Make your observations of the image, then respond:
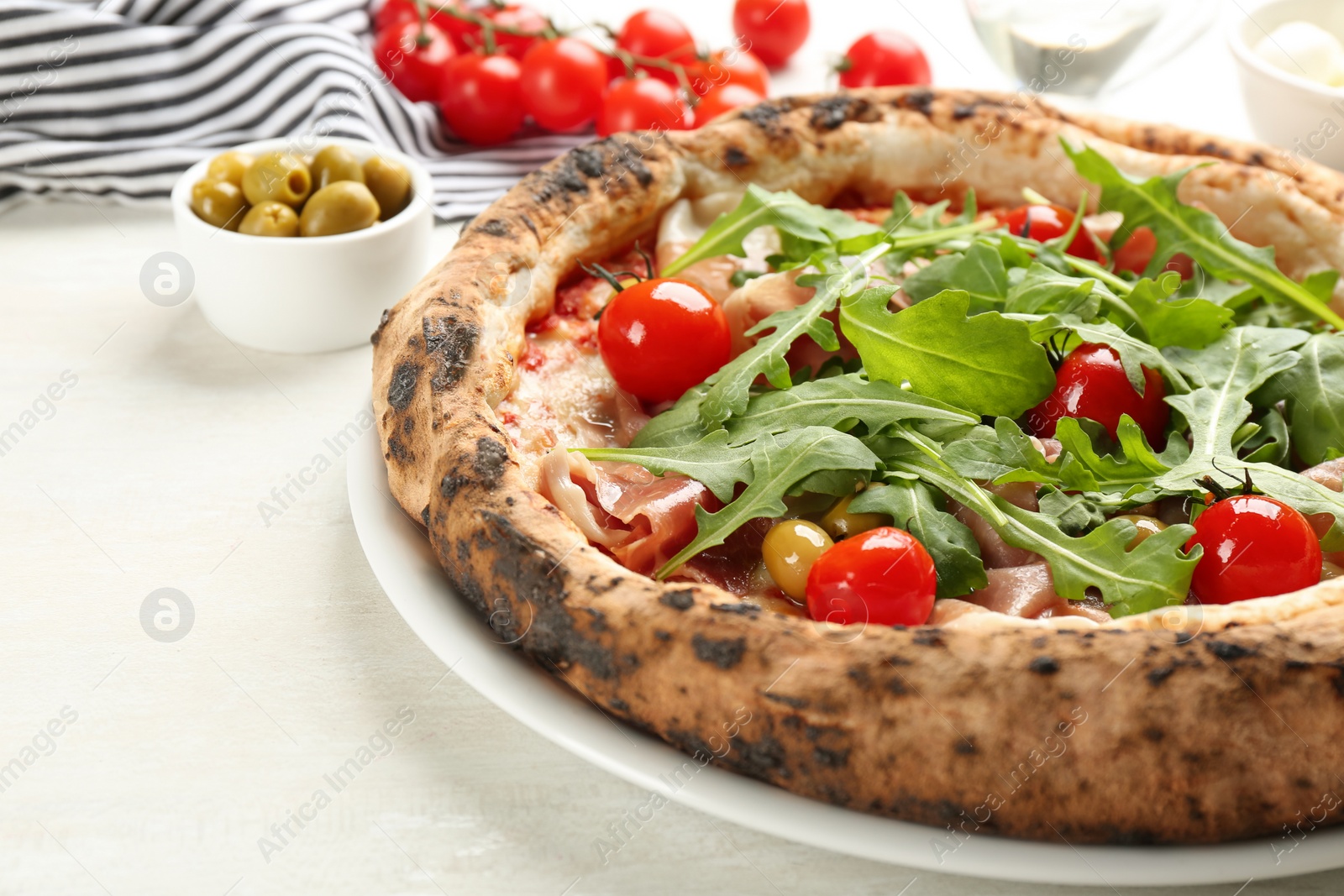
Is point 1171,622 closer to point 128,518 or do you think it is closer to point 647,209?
point 647,209

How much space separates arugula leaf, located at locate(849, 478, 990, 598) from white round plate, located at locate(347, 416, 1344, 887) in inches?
22.7

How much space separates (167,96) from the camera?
4602 mm

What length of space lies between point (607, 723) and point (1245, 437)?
159 centimetres

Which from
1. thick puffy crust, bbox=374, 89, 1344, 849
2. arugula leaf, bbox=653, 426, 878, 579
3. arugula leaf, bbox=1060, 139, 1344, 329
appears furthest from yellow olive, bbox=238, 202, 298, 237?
arugula leaf, bbox=1060, 139, 1344, 329

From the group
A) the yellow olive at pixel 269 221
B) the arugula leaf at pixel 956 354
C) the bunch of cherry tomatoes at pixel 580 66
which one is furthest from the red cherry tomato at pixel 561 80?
the arugula leaf at pixel 956 354

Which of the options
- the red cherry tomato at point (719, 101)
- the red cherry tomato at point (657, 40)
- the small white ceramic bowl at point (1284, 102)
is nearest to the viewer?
the small white ceramic bowl at point (1284, 102)

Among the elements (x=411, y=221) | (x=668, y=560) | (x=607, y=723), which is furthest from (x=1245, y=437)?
(x=411, y=221)

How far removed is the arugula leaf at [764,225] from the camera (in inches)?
130

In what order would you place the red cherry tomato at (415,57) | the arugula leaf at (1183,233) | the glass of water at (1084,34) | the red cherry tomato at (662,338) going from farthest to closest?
the red cherry tomato at (415,57) → the glass of water at (1084,34) → the arugula leaf at (1183,233) → the red cherry tomato at (662,338)

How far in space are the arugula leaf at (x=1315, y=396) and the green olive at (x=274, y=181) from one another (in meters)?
2.79

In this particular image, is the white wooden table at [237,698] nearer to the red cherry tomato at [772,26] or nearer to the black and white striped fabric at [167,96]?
the black and white striped fabric at [167,96]

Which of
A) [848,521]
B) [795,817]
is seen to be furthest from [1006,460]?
[795,817]

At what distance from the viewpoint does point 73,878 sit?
2.18 m

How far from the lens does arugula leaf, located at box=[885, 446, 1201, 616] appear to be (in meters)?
2.32
